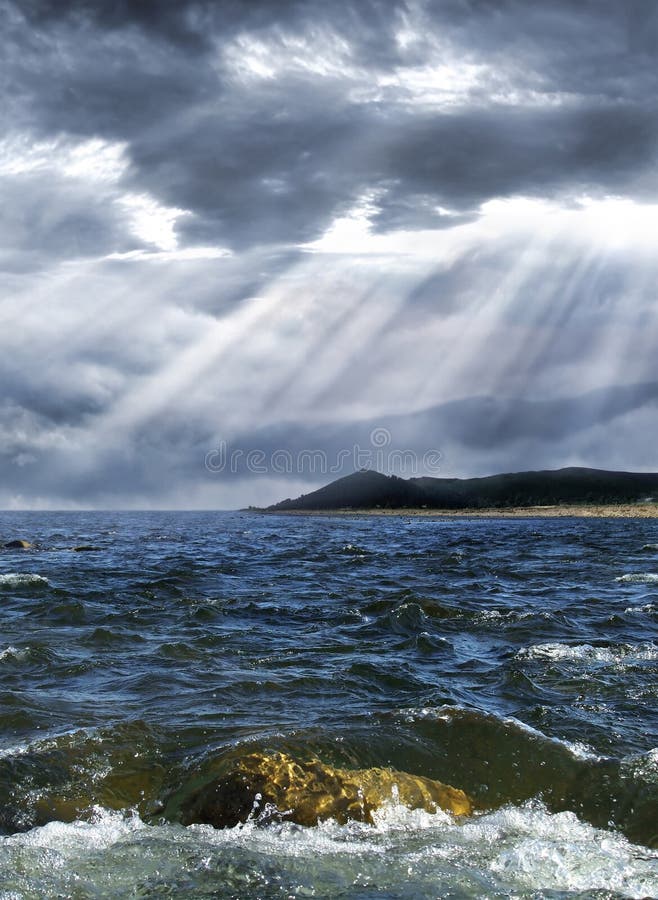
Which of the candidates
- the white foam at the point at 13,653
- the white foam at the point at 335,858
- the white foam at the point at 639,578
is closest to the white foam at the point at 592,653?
the white foam at the point at 335,858

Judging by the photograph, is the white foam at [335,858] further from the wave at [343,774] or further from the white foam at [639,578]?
the white foam at [639,578]

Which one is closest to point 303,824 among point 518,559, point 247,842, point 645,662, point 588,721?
point 247,842

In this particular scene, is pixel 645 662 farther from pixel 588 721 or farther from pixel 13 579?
pixel 13 579

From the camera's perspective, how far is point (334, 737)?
8.70m

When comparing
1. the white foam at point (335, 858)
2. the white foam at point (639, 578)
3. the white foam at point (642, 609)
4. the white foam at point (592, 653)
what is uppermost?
the white foam at point (335, 858)

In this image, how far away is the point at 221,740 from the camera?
8.72 meters

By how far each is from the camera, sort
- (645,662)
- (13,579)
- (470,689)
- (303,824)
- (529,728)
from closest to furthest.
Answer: (303,824), (529,728), (470,689), (645,662), (13,579)

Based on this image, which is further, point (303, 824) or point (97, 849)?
point (303, 824)

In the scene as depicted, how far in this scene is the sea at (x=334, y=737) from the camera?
225 inches

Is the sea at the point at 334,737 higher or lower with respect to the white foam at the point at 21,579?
A: lower

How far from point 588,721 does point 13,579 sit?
20793 mm

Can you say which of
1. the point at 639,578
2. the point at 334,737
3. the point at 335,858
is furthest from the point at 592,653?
the point at 639,578

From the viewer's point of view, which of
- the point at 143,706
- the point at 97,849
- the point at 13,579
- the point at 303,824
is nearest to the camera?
the point at 97,849

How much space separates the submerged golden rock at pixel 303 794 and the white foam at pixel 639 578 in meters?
19.9
